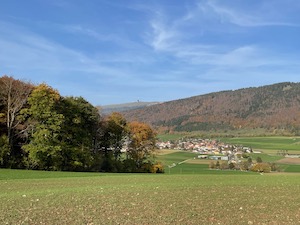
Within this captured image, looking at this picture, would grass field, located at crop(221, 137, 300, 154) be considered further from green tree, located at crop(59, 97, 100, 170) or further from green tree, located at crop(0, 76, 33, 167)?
green tree, located at crop(0, 76, 33, 167)

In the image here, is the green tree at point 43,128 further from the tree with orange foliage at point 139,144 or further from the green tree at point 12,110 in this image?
the tree with orange foliage at point 139,144

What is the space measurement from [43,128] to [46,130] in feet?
4.09

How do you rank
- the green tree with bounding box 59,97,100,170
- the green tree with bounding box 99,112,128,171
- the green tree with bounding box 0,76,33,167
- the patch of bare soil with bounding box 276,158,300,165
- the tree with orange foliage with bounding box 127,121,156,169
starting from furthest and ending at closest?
the patch of bare soil with bounding box 276,158,300,165 < the tree with orange foliage with bounding box 127,121,156,169 < the green tree with bounding box 99,112,128,171 < the green tree with bounding box 59,97,100,170 < the green tree with bounding box 0,76,33,167

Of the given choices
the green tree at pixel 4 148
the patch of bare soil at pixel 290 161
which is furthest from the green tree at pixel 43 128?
the patch of bare soil at pixel 290 161

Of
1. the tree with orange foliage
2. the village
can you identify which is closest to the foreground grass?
the tree with orange foliage

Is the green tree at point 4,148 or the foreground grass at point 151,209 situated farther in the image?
the green tree at point 4,148

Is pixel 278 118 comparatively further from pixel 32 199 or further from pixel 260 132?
pixel 32 199

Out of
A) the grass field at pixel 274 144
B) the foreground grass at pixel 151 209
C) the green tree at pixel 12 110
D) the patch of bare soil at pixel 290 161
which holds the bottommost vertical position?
the patch of bare soil at pixel 290 161

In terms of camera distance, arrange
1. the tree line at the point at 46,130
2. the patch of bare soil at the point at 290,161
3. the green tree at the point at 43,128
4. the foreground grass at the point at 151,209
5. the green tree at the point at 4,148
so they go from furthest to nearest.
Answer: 1. the patch of bare soil at the point at 290,161
2. the tree line at the point at 46,130
3. the green tree at the point at 43,128
4. the green tree at the point at 4,148
5. the foreground grass at the point at 151,209

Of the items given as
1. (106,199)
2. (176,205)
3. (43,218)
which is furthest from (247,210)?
(43,218)

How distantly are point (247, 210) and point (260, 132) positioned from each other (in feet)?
611

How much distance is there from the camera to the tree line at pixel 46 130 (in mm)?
53844

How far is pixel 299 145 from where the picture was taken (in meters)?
136

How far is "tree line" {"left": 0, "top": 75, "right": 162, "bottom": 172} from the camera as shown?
53.8m
